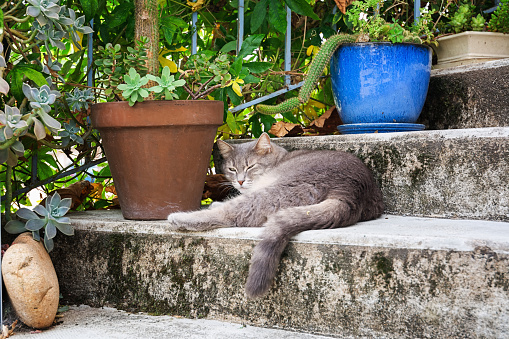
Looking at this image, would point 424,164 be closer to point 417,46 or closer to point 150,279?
point 417,46

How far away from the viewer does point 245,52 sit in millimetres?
2594

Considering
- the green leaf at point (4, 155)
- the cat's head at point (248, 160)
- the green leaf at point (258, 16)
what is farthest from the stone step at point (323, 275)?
the green leaf at point (258, 16)

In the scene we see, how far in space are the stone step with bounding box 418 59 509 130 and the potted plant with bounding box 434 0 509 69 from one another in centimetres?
14

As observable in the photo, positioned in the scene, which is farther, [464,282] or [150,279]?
[150,279]

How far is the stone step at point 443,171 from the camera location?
6.27 feet

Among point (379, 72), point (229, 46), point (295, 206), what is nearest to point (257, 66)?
point (229, 46)

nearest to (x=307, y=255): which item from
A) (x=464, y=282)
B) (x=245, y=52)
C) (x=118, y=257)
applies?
(x=464, y=282)

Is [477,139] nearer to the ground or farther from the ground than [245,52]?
nearer to the ground

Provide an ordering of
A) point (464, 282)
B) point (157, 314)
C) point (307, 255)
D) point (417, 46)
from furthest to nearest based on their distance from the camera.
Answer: point (417, 46) < point (157, 314) < point (307, 255) < point (464, 282)

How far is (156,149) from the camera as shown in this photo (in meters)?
2.10

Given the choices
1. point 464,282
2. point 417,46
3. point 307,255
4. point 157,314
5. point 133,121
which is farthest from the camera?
point 417,46

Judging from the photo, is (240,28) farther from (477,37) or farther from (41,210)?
(41,210)

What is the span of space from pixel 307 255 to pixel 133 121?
36.5 inches

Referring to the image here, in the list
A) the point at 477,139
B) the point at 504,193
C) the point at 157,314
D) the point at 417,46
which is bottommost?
the point at 157,314
